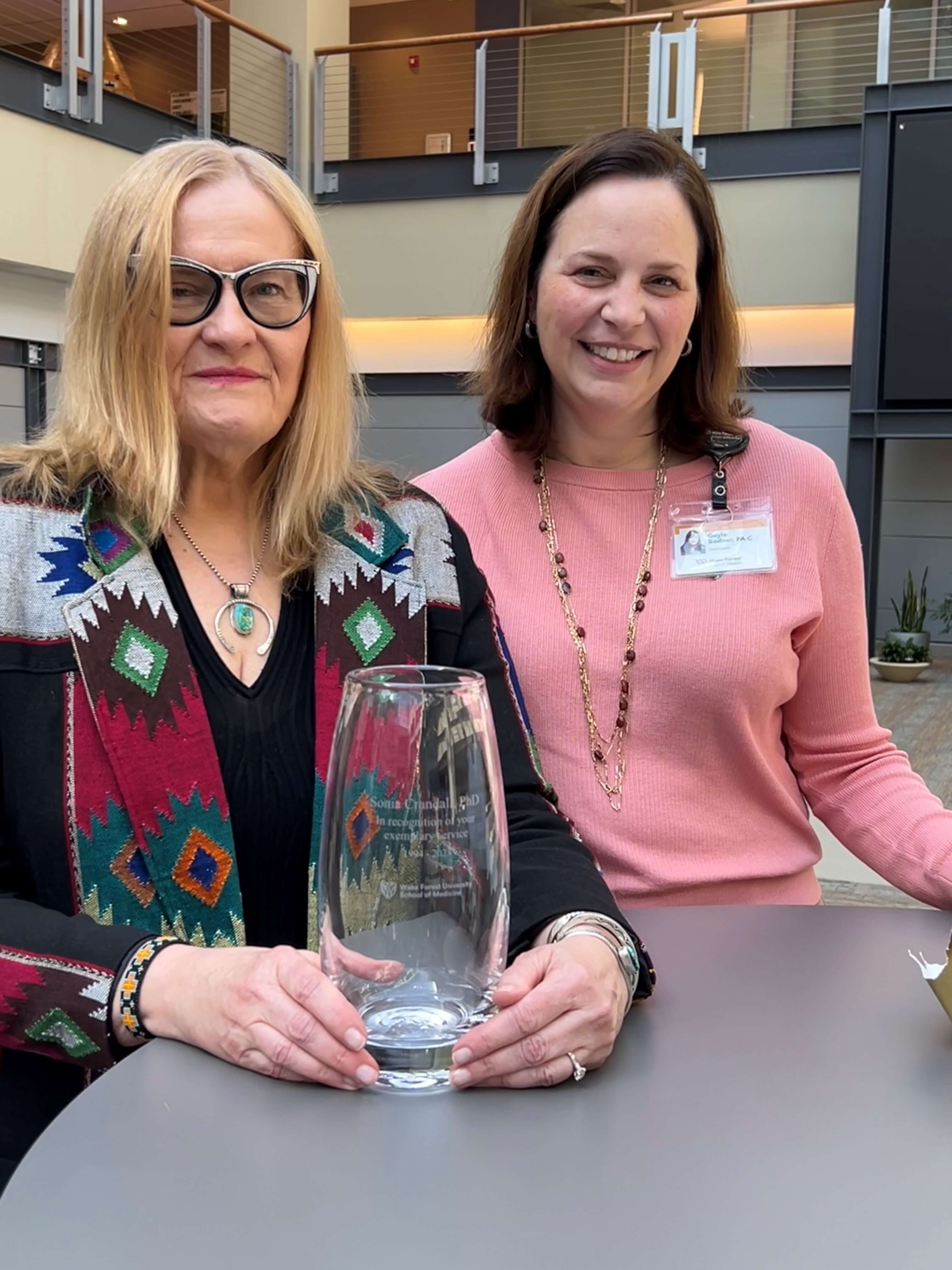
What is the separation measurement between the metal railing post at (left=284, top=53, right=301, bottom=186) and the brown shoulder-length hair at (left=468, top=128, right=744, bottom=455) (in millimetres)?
9964

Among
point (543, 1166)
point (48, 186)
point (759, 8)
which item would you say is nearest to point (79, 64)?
point (48, 186)

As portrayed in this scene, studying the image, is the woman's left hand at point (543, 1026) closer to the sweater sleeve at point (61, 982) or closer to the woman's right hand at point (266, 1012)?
the woman's right hand at point (266, 1012)

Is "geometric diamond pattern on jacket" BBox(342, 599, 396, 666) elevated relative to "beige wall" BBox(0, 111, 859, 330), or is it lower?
lower

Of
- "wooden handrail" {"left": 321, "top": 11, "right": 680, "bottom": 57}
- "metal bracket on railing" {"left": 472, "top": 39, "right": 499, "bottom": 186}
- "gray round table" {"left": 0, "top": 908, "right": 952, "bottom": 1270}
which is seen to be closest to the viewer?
"gray round table" {"left": 0, "top": 908, "right": 952, "bottom": 1270}

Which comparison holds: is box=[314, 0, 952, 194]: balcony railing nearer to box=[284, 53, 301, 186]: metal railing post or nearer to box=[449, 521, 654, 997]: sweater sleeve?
box=[284, 53, 301, 186]: metal railing post

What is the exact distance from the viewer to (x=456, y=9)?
46.1 ft

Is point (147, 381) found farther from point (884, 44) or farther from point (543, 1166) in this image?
point (884, 44)

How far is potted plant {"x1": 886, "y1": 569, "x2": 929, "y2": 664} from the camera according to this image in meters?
10.3

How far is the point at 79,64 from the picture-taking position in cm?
835

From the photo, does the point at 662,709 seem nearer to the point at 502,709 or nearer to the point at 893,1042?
the point at 502,709

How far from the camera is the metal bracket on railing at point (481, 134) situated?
34.4 ft

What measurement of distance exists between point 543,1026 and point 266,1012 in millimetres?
186

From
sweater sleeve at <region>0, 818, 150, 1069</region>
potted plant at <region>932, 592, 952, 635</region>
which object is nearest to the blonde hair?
sweater sleeve at <region>0, 818, 150, 1069</region>

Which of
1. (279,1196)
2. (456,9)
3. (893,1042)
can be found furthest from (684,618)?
(456,9)
